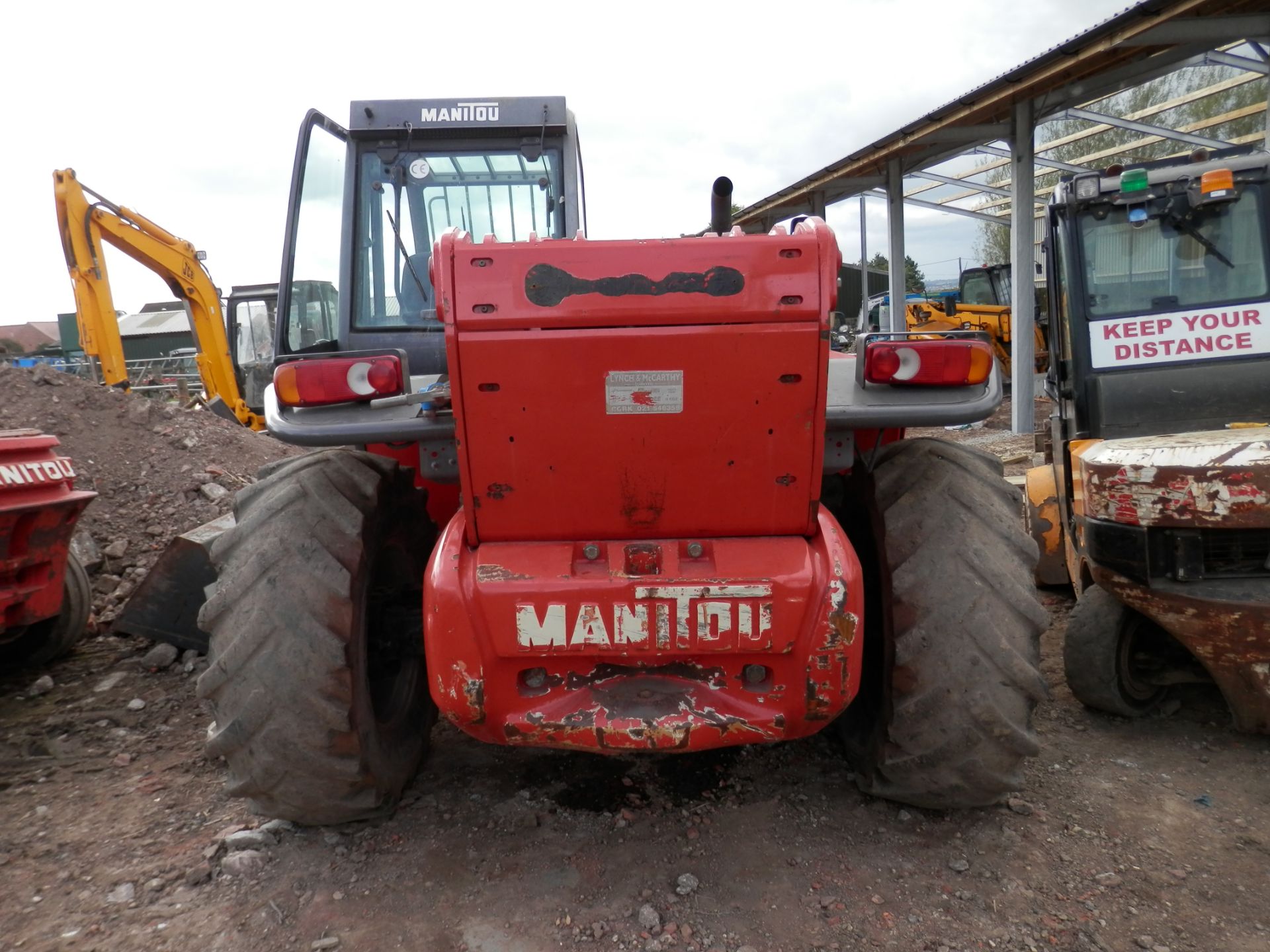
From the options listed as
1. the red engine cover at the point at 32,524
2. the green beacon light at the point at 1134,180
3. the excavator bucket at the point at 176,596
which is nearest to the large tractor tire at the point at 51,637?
the excavator bucket at the point at 176,596

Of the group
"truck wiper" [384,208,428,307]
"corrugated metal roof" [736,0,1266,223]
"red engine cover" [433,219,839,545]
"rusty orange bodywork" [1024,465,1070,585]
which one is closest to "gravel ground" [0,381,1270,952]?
"red engine cover" [433,219,839,545]

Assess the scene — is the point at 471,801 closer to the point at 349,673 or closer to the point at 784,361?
the point at 349,673

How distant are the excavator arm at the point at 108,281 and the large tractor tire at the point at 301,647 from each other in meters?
8.77

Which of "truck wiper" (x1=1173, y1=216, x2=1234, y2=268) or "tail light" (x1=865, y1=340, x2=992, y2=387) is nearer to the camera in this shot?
"tail light" (x1=865, y1=340, x2=992, y2=387)

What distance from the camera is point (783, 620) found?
7.59 ft

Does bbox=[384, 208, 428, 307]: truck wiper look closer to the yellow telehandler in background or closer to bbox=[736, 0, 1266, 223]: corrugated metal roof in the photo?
bbox=[736, 0, 1266, 223]: corrugated metal roof

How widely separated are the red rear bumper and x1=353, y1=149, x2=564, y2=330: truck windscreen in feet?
5.30

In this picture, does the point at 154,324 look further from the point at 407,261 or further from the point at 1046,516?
the point at 1046,516

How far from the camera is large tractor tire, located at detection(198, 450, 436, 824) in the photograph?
247cm

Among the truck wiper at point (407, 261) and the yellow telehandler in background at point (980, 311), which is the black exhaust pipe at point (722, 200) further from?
the yellow telehandler in background at point (980, 311)

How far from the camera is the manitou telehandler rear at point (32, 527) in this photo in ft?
12.5

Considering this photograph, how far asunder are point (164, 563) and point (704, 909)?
324 cm

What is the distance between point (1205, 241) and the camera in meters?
4.14

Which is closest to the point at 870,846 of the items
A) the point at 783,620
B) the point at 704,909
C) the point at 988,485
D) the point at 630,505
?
the point at 704,909
